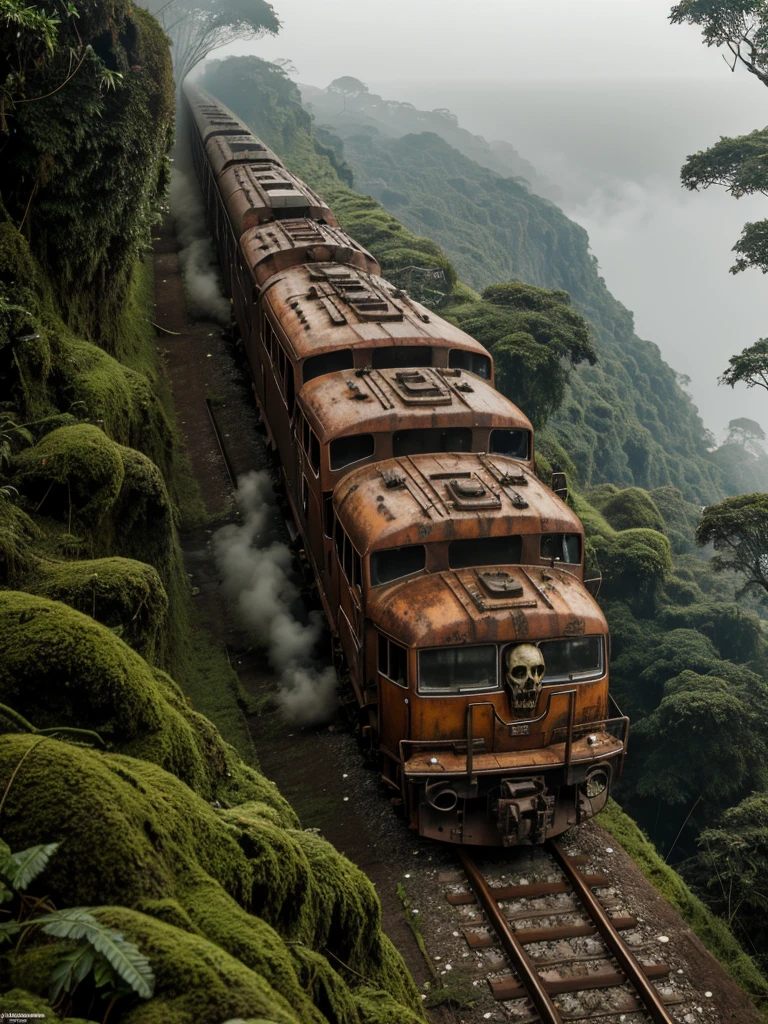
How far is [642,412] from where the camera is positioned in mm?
81000

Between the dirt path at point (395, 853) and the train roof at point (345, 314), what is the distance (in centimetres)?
487

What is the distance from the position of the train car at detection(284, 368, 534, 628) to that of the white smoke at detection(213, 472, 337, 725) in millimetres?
1268

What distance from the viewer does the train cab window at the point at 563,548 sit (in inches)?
424

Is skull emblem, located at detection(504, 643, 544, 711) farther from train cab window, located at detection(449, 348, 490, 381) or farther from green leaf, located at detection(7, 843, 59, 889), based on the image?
green leaf, located at detection(7, 843, 59, 889)

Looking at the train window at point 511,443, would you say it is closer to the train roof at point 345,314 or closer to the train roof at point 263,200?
the train roof at point 345,314

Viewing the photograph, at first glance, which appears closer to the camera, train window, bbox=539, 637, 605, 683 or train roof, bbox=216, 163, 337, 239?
train window, bbox=539, 637, 605, 683

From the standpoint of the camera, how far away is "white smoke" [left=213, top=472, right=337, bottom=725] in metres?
12.9

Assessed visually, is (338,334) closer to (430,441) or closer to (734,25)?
(430,441)

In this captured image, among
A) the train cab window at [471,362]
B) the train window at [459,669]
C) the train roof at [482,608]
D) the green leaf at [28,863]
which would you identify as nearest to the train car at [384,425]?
the train cab window at [471,362]

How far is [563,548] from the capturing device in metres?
10.9

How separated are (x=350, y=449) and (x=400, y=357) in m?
2.63

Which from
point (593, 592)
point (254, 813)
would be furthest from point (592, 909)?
point (254, 813)

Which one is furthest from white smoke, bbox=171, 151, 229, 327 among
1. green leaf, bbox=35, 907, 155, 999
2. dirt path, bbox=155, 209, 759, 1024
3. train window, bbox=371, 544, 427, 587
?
green leaf, bbox=35, 907, 155, 999

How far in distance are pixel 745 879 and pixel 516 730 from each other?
6482 millimetres
